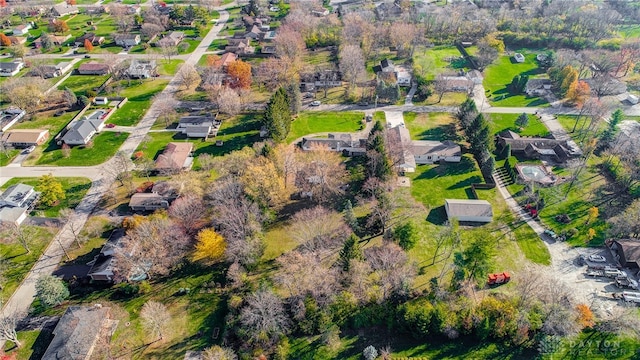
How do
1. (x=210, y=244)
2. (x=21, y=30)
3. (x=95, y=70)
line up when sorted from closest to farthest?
(x=210, y=244) < (x=95, y=70) < (x=21, y=30)

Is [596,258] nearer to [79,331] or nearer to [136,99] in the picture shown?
[79,331]

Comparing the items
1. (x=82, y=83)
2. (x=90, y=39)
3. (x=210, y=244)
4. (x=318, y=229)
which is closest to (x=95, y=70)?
(x=82, y=83)

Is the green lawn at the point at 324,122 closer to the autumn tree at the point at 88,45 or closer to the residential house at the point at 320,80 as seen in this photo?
the residential house at the point at 320,80

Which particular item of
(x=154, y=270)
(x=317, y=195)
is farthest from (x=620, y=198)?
(x=154, y=270)

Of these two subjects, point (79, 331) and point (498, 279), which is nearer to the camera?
point (79, 331)

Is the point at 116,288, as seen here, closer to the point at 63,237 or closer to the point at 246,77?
the point at 63,237

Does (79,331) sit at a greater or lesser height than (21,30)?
lesser
